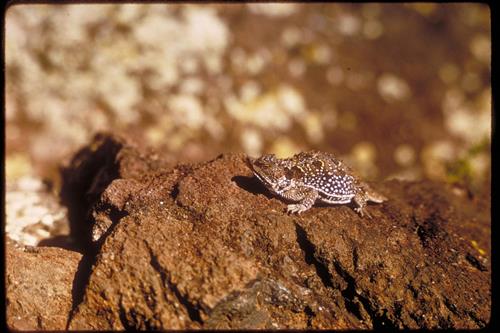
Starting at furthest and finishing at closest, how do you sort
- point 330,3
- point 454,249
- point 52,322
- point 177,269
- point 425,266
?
point 330,3 → point 454,249 → point 425,266 → point 52,322 → point 177,269

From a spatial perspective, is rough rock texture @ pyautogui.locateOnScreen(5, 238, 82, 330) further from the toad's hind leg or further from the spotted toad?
the toad's hind leg

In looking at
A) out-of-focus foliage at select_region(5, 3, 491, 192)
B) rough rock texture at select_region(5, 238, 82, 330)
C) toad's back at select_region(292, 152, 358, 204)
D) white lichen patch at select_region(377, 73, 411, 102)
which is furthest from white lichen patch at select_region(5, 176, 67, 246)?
white lichen patch at select_region(377, 73, 411, 102)

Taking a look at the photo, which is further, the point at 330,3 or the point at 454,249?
the point at 330,3

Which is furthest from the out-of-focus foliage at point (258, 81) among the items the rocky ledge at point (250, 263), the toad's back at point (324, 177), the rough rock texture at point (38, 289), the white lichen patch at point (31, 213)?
the toad's back at point (324, 177)

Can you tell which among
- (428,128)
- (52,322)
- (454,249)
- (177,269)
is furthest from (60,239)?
(428,128)

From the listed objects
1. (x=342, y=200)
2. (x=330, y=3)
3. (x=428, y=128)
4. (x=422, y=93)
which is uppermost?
(x=330, y=3)

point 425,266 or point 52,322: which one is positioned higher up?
point 425,266

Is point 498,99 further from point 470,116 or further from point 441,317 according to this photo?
point 470,116
